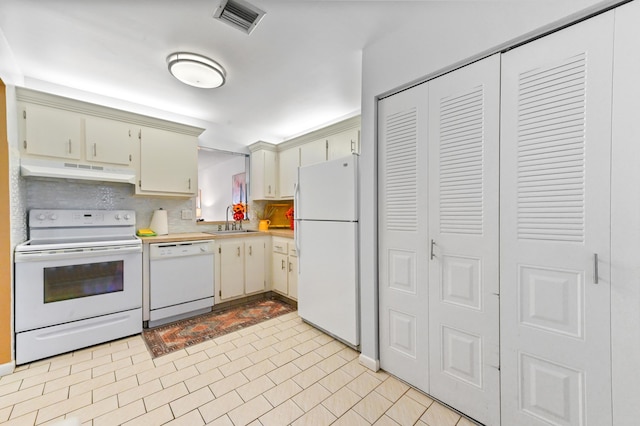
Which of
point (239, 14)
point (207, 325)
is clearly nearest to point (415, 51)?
point (239, 14)

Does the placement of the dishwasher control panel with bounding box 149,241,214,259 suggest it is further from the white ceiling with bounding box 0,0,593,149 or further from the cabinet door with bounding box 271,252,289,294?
the white ceiling with bounding box 0,0,593,149

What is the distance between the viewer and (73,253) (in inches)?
88.6

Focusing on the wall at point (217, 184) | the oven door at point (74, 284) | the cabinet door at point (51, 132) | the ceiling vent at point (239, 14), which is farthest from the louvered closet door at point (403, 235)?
the wall at point (217, 184)

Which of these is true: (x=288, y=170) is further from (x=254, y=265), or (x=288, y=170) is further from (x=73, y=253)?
(x=73, y=253)

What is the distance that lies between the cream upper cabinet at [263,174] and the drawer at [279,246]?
0.79 meters

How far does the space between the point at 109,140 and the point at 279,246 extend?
219cm

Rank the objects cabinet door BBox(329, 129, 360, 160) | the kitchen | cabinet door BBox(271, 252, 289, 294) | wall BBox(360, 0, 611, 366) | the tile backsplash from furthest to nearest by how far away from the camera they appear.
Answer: cabinet door BBox(271, 252, 289, 294)
cabinet door BBox(329, 129, 360, 160)
the tile backsplash
the kitchen
wall BBox(360, 0, 611, 366)

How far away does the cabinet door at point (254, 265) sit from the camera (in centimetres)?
344

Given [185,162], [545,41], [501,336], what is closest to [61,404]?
[185,162]

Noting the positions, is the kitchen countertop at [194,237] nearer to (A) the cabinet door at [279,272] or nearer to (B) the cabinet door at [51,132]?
(A) the cabinet door at [279,272]

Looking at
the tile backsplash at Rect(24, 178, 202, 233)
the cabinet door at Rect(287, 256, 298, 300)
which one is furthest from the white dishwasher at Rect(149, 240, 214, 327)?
the cabinet door at Rect(287, 256, 298, 300)

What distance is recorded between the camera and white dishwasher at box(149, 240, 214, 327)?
2.72 meters

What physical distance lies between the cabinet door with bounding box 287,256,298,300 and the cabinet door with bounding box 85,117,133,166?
2119 millimetres

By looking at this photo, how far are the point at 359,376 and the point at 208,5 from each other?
2706 millimetres
